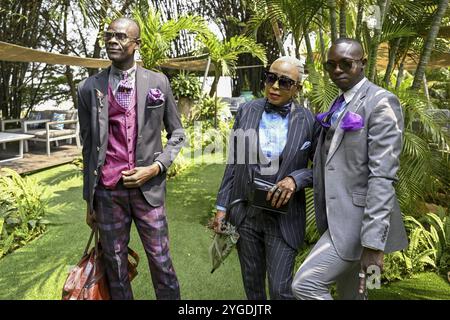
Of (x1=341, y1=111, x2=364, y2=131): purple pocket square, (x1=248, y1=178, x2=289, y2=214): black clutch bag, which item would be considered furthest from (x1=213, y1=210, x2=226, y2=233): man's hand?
(x1=341, y1=111, x2=364, y2=131): purple pocket square

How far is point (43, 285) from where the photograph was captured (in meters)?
2.92

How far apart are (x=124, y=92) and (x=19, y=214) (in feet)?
9.15

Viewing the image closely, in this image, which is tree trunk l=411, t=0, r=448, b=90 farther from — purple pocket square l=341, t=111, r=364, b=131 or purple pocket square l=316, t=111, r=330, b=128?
purple pocket square l=341, t=111, r=364, b=131

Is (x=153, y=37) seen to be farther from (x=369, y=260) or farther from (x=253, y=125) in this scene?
(x=369, y=260)

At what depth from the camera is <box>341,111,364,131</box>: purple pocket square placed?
146 centimetres

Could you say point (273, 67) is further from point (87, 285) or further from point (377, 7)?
point (377, 7)

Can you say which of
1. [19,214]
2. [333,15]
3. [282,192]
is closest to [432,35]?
[333,15]

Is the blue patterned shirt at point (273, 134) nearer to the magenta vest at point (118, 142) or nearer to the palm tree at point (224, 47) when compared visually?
the magenta vest at point (118, 142)

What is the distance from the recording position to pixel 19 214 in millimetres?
3977

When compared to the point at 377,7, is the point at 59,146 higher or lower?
lower

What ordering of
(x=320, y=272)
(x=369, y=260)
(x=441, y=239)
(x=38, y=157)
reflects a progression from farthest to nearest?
1. (x=38, y=157)
2. (x=441, y=239)
3. (x=320, y=272)
4. (x=369, y=260)

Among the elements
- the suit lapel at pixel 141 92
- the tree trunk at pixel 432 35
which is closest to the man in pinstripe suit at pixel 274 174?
the suit lapel at pixel 141 92
